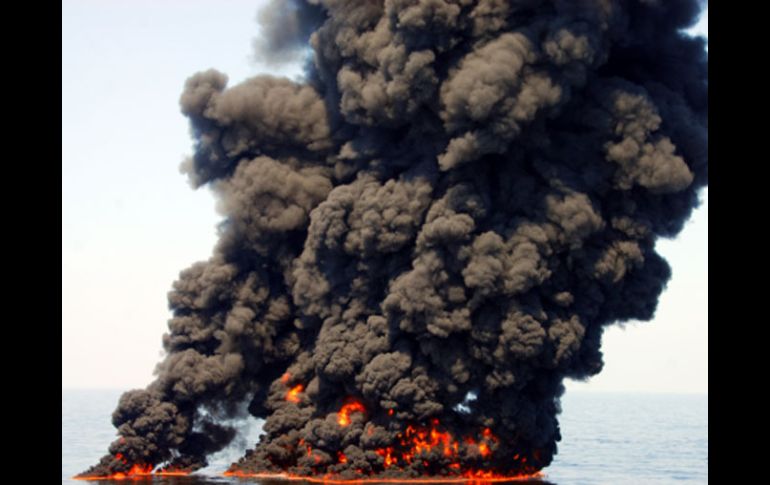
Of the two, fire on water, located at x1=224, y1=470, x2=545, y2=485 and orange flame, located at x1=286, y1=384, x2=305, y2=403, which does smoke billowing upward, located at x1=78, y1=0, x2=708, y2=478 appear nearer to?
orange flame, located at x1=286, y1=384, x2=305, y2=403

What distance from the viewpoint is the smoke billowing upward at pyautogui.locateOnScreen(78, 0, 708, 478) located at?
5003 centimetres

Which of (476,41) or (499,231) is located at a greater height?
(476,41)

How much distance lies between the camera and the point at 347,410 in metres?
54.9

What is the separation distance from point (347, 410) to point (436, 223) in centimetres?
1091

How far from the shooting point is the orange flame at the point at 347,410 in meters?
54.7

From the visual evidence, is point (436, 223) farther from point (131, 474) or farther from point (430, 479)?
point (131, 474)

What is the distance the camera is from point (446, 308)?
51156 mm

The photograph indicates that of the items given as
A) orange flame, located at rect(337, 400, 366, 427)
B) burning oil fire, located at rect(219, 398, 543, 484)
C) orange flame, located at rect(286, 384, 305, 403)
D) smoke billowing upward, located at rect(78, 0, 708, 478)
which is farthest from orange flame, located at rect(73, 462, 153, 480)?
orange flame, located at rect(337, 400, 366, 427)

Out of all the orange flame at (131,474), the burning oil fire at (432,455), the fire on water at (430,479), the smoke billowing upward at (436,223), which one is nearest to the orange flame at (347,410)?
the smoke billowing upward at (436,223)

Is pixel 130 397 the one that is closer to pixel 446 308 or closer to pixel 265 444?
pixel 265 444
